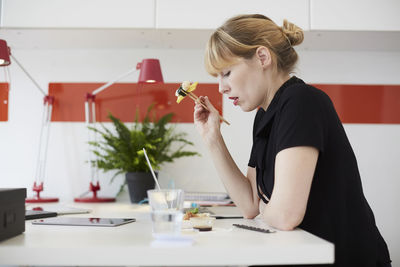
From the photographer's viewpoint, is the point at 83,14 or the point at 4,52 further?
the point at 83,14

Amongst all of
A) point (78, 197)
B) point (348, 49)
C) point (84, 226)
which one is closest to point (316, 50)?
point (348, 49)

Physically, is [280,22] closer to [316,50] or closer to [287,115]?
[316,50]

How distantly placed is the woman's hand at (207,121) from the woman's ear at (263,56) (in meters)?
0.31

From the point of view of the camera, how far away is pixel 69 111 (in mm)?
2855

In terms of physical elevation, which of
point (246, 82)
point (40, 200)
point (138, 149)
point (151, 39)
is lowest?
point (40, 200)

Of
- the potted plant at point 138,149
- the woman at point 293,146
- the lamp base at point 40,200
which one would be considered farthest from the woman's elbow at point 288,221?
the lamp base at point 40,200

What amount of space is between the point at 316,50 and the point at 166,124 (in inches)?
41.9

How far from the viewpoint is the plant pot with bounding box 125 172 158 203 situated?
2.48 meters

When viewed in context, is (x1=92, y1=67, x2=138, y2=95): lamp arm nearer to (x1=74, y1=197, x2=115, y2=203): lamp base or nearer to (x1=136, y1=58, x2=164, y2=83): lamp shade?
(x1=136, y1=58, x2=164, y2=83): lamp shade

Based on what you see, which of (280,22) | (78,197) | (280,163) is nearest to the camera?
(280,163)

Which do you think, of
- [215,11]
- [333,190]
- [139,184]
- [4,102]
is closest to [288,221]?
[333,190]

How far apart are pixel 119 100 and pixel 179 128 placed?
1.38 feet

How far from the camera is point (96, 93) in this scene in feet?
9.25

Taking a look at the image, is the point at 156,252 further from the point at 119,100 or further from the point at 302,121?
the point at 119,100
